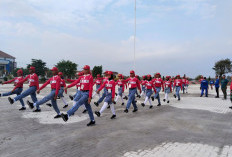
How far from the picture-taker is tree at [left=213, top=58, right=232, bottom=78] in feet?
218

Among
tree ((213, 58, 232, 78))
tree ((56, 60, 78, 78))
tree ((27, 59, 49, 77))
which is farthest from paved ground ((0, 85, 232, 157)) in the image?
tree ((27, 59, 49, 77))

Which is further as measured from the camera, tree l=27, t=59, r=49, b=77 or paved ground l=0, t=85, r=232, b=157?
tree l=27, t=59, r=49, b=77

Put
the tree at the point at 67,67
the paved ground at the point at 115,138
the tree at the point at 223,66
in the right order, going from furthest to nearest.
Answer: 1. the tree at the point at 67,67
2. the tree at the point at 223,66
3. the paved ground at the point at 115,138

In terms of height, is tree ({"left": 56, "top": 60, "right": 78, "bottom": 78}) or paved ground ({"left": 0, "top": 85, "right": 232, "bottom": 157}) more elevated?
tree ({"left": 56, "top": 60, "right": 78, "bottom": 78})

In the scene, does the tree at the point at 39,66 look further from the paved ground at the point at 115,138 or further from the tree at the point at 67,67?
the paved ground at the point at 115,138

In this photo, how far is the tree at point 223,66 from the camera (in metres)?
66.4

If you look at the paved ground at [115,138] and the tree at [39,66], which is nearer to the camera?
the paved ground at [115,138]

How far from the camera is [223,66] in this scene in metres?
67.1

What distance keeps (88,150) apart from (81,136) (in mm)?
1018

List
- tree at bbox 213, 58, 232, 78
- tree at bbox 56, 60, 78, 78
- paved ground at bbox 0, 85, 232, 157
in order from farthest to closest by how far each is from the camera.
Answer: tree at bbox 56, 60, 78, 78, tree at bbox 213, 58, 232, 78, paved ground at bbox 0, 85, 232, 157

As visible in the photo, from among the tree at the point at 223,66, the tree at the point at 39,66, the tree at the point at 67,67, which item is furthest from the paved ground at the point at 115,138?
the tree at the point at 39,66

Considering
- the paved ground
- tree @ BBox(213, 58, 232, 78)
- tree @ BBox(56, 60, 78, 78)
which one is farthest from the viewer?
tree @ BBox(56, 60, 78, 78)

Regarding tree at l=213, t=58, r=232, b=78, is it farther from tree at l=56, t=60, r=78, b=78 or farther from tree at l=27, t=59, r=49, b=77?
tree at l=27, t=59, r=49, b=77

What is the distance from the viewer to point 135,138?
483cm
